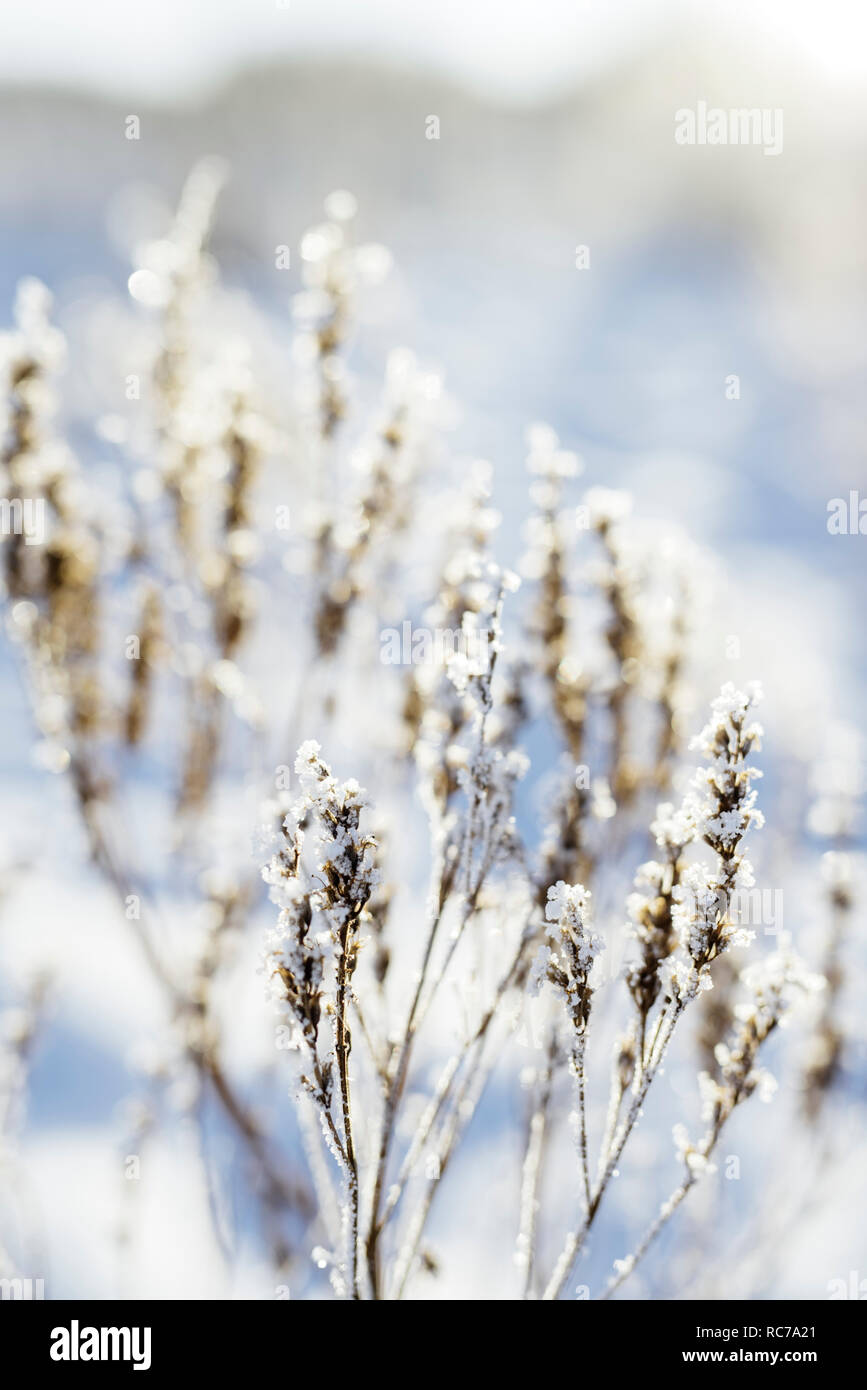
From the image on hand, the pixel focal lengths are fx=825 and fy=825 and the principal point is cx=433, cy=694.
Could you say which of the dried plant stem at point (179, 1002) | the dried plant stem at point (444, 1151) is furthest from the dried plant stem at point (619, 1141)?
the dried plant stem at point (179, 1002)

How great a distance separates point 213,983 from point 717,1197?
1454 millimetres

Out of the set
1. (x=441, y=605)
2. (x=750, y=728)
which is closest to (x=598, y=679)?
(x=441, y=605)

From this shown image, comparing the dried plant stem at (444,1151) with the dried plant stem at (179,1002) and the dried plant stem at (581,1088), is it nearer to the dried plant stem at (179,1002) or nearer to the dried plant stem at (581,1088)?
the dried plant stem at (581,1088)

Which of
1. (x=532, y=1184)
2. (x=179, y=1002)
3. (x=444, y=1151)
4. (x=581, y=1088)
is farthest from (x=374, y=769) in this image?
(x=581, y=1088)

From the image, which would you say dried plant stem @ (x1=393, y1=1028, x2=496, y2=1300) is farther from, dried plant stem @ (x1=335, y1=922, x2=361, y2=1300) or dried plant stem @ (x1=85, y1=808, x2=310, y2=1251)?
dried plant stem @ (x1=85, y1=808, x2=310, y2=1251)

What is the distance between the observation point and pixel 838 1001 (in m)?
2.14

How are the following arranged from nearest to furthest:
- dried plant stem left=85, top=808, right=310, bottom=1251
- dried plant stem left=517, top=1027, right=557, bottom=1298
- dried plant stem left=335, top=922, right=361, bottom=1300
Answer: dried plant stem left=335, top=922, right=361, bottom=1300 < dried plant stem left=517, top=1027, right=557, bottom=1298 < dried plant stem left=85, top=808, right=310, bottom=1251

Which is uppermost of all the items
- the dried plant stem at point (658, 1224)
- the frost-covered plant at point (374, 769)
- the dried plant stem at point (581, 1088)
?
the frost-covered plant at point (374, 769)

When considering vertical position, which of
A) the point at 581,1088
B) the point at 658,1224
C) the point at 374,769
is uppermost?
the point at 374,769

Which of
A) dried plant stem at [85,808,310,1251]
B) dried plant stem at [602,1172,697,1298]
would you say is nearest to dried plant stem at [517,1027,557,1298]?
dried plant stem at [602,1172,697,1298]

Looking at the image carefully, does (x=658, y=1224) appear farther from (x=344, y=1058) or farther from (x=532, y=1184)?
(x=344, y=1058)

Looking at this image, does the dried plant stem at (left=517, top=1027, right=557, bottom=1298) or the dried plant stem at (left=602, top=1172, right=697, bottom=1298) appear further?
the dried plant stem at (left=517, top=1027, right=557, bottom=1298)

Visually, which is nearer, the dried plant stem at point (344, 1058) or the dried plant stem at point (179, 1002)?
the dried plant stem at point (344, 1058)
